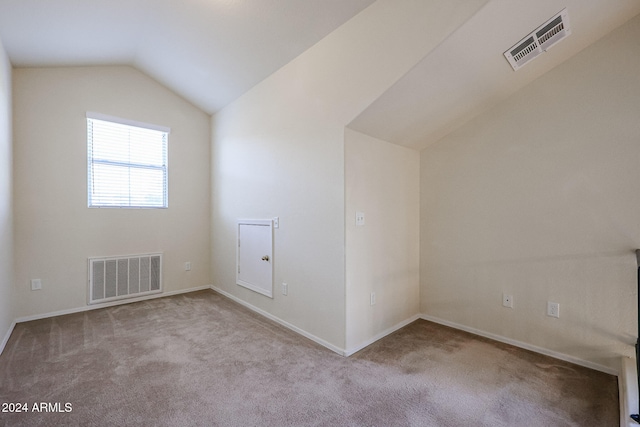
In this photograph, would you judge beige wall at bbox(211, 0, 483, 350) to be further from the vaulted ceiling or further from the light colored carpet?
the light colored carpet

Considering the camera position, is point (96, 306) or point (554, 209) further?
point (96, 306)

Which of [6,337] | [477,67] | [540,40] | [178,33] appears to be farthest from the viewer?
[178,33]

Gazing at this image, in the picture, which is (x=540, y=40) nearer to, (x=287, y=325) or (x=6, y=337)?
(x=287, y=325)

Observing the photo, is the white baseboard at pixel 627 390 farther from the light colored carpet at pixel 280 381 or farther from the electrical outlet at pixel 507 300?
the electrical outlet at pixel 507 300

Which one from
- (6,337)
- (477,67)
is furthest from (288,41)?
(6,337)

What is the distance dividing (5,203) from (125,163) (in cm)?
126

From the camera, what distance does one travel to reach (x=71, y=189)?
324cm

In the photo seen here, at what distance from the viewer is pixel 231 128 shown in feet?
12.5

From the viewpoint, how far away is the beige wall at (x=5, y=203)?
2.42 m

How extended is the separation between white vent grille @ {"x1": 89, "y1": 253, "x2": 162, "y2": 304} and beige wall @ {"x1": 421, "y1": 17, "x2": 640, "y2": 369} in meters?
3.62

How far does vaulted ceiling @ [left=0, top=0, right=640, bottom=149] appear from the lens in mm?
1819

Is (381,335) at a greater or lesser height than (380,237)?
lesser

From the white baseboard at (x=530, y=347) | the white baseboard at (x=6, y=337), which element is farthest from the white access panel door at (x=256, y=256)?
the white baseboard at (x=6, y=337)

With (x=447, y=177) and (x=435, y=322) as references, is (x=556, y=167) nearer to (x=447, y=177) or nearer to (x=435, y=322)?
(x=447, y=177)
